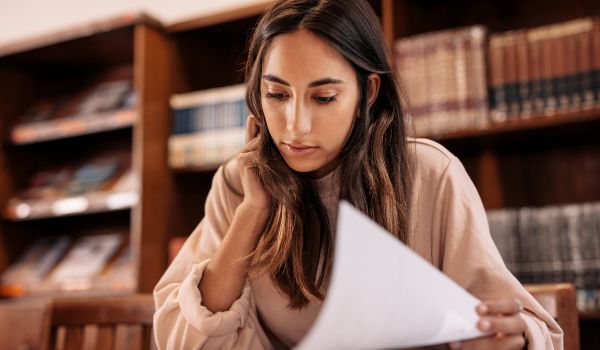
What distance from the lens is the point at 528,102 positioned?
6.35 feet

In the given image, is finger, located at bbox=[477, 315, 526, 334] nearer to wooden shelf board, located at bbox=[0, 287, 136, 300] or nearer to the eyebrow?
the eyebrow

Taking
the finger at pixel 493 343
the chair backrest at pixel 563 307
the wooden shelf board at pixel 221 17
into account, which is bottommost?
the chair backrest at pixel 563 307

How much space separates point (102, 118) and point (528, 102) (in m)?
1.60

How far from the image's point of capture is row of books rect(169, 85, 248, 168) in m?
2.37

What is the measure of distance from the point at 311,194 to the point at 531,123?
1.02 meters

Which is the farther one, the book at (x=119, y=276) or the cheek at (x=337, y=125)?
the book at (x=119, y=276)

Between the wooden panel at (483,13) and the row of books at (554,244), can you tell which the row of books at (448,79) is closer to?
the wooden panel at (483,13)

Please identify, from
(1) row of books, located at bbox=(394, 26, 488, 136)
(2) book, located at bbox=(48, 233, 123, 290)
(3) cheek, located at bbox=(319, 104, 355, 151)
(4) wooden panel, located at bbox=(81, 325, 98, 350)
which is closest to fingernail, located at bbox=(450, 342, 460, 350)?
(3) cheek, located at bbox=(319, 104, 355, 151)

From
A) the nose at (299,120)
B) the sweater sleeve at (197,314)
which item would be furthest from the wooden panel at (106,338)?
the nose at (299,120)

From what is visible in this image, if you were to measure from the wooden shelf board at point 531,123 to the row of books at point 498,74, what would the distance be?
0.07 feet

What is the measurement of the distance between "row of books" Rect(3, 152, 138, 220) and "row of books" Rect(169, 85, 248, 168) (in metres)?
0.23

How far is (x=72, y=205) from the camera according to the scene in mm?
2605

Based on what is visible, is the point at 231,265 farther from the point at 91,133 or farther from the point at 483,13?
the point at 91,133

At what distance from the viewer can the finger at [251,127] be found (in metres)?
1.17
